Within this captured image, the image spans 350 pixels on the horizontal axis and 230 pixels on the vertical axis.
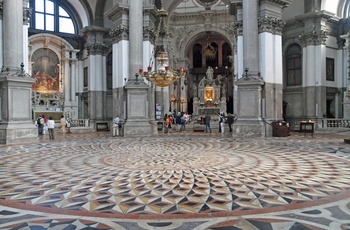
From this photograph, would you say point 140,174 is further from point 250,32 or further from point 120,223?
point 250,32

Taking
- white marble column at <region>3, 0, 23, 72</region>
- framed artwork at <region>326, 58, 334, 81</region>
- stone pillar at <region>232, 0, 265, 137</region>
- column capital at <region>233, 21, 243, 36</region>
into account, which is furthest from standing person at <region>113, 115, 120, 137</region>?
framed artwork at <region>326, 58, 334, 81</region>

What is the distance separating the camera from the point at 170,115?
21.1 m

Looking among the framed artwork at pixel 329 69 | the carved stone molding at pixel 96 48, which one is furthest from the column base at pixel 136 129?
the framed artwork at pixel 329 69

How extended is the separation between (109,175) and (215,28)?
1218 inches

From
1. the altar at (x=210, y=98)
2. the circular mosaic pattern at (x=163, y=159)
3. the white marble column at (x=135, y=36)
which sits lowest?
the circular mosaic pattern at (x=163, y=159)

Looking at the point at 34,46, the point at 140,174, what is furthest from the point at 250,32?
the point at 34,46

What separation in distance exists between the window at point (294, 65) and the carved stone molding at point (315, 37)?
43.1 inches

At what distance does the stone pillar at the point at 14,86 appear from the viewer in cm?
1288

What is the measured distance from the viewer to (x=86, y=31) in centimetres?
2388

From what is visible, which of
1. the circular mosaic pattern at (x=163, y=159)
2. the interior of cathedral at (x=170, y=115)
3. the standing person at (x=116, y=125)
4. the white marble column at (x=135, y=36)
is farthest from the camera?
the white marble column at (x=135, y=36)

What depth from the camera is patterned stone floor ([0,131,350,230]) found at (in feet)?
12.0

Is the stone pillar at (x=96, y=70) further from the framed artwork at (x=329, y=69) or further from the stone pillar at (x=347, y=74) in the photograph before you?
the stone pillar at (x=347, y=74)

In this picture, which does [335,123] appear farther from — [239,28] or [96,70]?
[96,70]

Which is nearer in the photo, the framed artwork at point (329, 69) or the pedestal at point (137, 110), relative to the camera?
the pedestal at point (137, 110)
